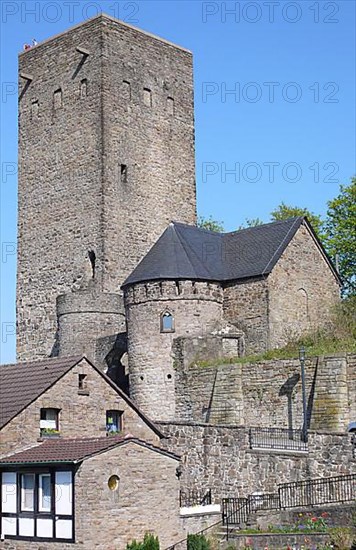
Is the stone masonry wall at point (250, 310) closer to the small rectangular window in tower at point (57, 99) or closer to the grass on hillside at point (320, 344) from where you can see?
the grass on hillside at point (320, 344)

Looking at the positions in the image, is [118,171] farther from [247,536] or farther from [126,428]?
[247,536]

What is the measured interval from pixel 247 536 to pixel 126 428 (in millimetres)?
6399

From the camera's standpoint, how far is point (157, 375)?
111 feet

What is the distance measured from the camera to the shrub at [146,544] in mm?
20730

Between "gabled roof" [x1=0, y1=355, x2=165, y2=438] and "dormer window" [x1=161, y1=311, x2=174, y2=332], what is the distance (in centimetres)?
775

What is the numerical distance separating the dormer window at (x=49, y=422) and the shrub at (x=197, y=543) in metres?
5.05

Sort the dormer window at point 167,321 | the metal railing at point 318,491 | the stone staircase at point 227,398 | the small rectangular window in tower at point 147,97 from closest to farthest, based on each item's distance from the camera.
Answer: the metal railing at point 318,491
the stone staircase at point 227,398
the dormer window at point 167,321
the small rectangular window in tower at point 147,97

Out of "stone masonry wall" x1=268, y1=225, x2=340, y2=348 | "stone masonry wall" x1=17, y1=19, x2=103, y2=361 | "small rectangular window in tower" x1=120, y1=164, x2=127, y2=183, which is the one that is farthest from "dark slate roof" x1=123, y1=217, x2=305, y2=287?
"small rectangular window in tower" x1=120, y1=164, x2=127, y2=183

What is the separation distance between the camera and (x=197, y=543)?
20828 millimetres

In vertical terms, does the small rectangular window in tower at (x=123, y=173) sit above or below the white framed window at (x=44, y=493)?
above

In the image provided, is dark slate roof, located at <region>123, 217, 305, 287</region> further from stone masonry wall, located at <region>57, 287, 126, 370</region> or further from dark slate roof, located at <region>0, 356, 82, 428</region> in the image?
dark slate roof, located at <region>0, 356, 82, 428</region>

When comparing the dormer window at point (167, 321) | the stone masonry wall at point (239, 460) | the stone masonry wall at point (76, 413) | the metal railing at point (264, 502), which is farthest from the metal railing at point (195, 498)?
the dormer window at point (167, 321)

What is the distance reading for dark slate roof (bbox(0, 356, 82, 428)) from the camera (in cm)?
2406

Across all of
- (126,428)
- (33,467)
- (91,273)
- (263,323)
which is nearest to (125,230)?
(91,273)
